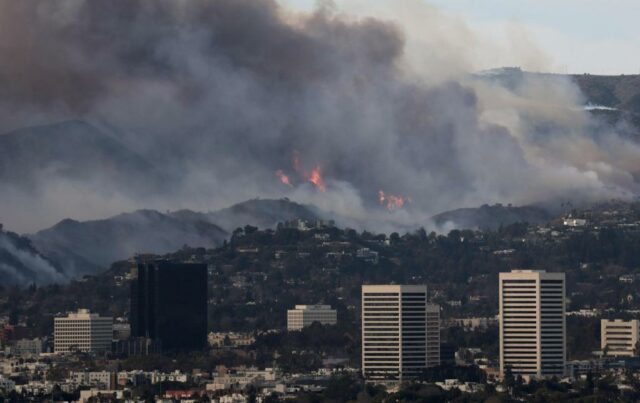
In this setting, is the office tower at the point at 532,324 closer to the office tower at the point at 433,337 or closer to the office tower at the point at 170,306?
the office tower at the point at 433,337

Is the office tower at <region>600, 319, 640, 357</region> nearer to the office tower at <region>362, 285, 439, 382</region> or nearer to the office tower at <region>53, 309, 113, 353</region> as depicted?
the office tower at <region>362, 285, 439, 382</region>

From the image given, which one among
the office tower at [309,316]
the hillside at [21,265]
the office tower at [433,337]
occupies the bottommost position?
the office tower at [433,337]

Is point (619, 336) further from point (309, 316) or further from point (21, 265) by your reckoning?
point (21, 265)

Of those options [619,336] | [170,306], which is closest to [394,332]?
[619,336]

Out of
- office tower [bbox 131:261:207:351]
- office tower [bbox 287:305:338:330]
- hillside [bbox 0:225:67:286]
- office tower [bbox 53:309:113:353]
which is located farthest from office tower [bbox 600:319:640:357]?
hillside [bbox 0:225:67:286]

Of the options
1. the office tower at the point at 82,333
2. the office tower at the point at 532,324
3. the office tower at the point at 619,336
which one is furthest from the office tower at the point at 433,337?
the office tower at the point at 82,333
